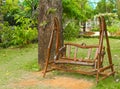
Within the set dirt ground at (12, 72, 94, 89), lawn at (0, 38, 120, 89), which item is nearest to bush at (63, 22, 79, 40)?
lawn at (0, 38, 120, 89)

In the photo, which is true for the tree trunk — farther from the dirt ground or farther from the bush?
the bush

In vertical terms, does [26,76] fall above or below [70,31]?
below

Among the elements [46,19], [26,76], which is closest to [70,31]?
[46,19]

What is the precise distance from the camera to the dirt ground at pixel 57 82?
5516 mm

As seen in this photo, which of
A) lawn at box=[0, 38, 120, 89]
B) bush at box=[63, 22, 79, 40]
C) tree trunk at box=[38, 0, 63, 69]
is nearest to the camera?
lawn at box=[0, 38, 120, 89]

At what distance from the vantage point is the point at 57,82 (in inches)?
228

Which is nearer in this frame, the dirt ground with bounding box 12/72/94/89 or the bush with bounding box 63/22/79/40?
the dirt ground with bounding box 12/72/94/89

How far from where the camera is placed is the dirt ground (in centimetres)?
552

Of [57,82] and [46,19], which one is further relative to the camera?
[46,19]

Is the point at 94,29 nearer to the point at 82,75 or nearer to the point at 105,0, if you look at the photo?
the point at 105,0

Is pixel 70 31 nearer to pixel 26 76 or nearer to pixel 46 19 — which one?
pixel 46 19

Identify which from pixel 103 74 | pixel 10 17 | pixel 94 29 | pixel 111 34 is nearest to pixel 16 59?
pixel 103 74

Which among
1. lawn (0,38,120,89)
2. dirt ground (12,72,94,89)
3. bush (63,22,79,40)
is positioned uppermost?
bush (63,22,79,40)

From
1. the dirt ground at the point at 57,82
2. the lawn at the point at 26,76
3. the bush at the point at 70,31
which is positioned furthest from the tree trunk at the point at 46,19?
the bush at the point at 70,31
